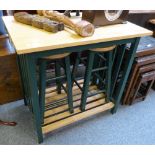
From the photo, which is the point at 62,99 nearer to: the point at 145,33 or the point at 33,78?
the point at 33,78

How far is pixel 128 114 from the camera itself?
1.89 metres

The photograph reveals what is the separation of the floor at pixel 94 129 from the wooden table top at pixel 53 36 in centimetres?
94

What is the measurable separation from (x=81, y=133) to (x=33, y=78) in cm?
83

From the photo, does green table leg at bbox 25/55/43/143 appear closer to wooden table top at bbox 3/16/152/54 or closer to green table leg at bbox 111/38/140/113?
wooden table top at bbox 3/16/152/54

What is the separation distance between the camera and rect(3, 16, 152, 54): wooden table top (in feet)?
3.15

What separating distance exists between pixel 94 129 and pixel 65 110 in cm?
36

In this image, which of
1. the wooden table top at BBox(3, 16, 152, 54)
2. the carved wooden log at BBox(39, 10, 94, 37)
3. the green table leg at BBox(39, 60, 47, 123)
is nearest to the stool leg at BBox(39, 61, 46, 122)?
the green table leg at BBox(39, 60, 47, 123)

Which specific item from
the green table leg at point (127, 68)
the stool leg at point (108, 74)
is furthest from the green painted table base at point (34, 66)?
the stool leg at point (108, 74)

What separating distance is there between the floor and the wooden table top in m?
0.94

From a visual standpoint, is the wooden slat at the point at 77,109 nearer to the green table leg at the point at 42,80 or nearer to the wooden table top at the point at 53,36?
the green table leg at the point at 42,80

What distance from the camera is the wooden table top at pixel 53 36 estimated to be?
960mm

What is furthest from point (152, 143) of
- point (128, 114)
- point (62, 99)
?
point (62, 99)

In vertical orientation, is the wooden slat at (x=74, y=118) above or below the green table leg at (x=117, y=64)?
below
